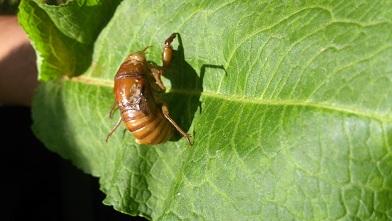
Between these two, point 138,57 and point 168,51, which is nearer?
point 168,51

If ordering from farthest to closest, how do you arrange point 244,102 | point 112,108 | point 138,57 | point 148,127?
point 112,108, point 138,57, point 148,127, point 244,102

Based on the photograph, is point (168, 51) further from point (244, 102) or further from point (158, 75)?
point (244, 102)

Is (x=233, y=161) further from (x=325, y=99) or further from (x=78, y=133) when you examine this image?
(x=78, y=133)

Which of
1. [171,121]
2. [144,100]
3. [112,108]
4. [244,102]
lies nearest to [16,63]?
[112,108]

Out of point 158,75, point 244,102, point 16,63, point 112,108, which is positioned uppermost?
point 244,102

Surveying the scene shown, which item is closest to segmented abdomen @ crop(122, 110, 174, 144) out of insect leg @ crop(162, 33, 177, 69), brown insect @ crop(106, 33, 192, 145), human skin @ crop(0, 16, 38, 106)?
brown insect @ crop(106, 33, 192, 145)

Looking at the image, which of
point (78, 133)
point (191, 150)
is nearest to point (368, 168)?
point (191, 150)

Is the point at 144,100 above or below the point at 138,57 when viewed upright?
below

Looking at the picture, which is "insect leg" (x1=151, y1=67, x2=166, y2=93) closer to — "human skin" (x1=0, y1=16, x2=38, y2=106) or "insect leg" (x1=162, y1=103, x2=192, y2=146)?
"insect leg" (x1=162, y1=103, x2=192, y2=146)

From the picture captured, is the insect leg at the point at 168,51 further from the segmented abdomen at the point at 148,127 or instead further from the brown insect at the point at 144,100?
the segmented abdomen at the point at 148,127
